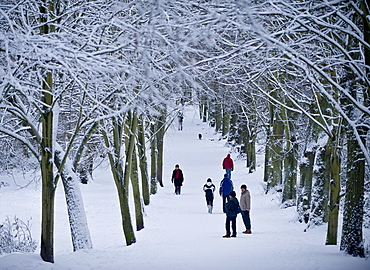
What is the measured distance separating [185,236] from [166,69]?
19.3 feet

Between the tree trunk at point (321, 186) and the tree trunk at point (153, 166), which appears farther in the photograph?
the tree trunk at point (153, 166)

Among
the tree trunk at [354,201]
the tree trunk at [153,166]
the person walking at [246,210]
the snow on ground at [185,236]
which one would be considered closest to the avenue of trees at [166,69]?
the tree trunk at [354,201]

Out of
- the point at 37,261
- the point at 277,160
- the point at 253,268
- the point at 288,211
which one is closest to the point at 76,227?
the point at 37,261

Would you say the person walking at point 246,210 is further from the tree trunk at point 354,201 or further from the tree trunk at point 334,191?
the tree trunk at point 354,201

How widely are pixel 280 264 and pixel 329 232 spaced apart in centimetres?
270

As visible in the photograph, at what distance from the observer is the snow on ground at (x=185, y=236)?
8.22m

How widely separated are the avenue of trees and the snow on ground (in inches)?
30.0

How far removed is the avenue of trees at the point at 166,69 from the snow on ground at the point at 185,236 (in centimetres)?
76

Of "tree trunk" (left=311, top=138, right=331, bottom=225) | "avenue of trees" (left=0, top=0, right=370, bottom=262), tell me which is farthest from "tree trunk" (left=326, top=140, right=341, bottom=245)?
"tree trunk" (left=311, top=138, right=331, bottom=225)

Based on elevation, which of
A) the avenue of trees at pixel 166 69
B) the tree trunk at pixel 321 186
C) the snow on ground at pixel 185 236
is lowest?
the snow on ground at pixel 185 236

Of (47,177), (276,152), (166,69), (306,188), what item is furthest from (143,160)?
(47,177)

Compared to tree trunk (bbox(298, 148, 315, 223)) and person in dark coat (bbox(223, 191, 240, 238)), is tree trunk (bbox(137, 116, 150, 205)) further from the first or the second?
tree trunk (bbox(298, 148, 315, 223))

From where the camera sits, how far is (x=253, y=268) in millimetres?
7914

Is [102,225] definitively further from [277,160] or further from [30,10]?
[30,10]
